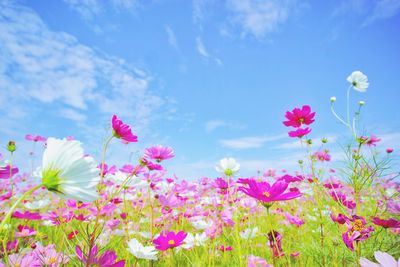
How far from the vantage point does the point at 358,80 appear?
8.03ft

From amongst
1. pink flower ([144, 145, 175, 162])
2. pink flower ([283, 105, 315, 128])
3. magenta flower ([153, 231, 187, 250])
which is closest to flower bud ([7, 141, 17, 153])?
pink flower ([144, 145, 175, 162])

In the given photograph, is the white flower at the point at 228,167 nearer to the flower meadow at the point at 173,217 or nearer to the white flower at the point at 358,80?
the flower meadow at the point at 173,217

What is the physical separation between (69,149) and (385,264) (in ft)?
2.57

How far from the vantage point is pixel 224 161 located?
1686 millimetres

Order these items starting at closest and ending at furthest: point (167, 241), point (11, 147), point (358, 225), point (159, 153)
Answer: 1. point (358, 225)
2. point (167, 241)
3. point (11, 147)
4. point (159, 153)

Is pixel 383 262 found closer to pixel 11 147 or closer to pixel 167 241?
pixel 167 241

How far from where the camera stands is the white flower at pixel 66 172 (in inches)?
21.6

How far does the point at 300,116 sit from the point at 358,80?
1170mm

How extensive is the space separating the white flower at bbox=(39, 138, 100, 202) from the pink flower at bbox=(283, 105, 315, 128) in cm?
136

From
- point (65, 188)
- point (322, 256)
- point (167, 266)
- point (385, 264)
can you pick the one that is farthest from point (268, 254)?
point (65, 188)

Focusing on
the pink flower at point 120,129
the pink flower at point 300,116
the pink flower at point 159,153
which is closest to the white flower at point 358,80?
the pink flower at point 300,116

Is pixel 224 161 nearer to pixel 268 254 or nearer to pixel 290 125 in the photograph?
pixel 290 125

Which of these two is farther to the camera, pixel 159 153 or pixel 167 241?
pixel 159 153

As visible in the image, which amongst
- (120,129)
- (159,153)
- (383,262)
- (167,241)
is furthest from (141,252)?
(383,262)
